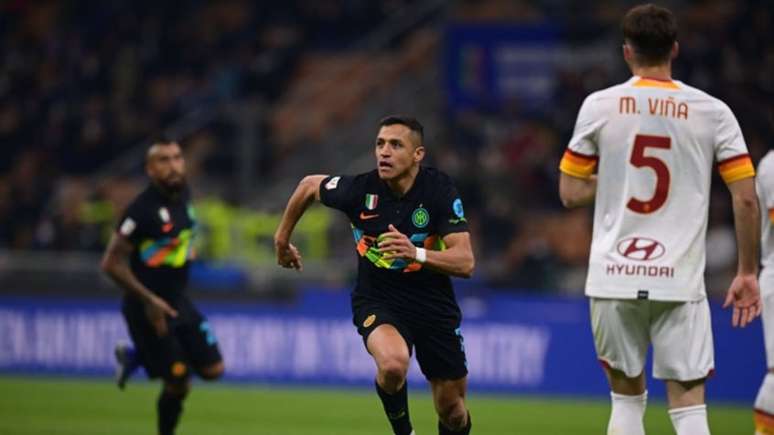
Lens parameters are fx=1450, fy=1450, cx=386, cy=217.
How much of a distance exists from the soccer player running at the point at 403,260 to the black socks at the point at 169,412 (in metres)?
2.73

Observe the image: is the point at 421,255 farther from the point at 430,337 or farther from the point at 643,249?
the point at 643,249

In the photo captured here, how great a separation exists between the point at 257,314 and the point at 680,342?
37.7 feet

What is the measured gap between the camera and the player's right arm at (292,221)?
8.25 metres

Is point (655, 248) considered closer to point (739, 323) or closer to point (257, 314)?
point (739, 323)

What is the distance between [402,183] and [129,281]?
Answer: 3.09m

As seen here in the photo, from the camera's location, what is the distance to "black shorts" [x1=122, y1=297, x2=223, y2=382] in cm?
1081

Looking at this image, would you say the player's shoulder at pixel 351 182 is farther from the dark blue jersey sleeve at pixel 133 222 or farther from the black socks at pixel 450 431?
the dark blue jersey sleeve at pixel 133 222

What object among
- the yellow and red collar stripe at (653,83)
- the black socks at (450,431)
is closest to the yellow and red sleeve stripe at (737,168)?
the yellow and red collar stripe at (653,83)

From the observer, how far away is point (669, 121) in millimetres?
6465

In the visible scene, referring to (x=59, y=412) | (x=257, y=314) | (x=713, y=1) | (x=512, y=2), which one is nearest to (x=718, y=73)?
(x=713, y=1)

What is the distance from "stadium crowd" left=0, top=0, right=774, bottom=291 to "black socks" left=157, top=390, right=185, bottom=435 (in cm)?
751

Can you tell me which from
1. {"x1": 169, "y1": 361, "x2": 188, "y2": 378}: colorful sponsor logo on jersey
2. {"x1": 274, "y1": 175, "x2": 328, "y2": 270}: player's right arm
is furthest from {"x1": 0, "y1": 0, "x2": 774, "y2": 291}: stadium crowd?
{"x1": 274, "y1": 175, "x2": 328, "y2": 270}: player's right arm

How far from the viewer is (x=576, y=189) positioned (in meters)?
6.60

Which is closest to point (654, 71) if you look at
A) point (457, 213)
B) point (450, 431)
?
point (457, 213)
